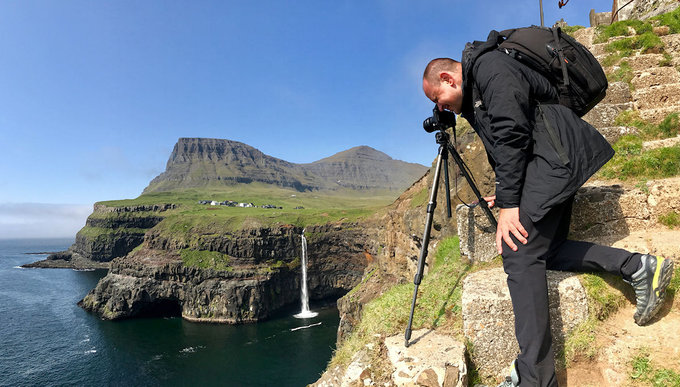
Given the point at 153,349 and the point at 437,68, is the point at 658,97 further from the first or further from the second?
the point at 153,349

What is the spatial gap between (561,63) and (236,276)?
265ft

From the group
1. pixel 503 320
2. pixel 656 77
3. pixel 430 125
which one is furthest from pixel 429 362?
pixel 656 77

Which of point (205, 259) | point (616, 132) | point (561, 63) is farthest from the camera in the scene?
point (205, 259)

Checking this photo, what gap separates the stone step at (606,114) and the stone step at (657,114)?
2.29ft

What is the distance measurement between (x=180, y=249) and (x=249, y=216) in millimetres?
21714

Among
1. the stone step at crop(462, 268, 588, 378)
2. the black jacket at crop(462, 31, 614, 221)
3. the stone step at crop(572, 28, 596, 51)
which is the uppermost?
the stone step at crop(572, 28, 596, 51)

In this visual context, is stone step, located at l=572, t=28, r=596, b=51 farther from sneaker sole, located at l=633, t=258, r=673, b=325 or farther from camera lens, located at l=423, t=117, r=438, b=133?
sneaker sole, located at l=633, t=258, r=673, b=325

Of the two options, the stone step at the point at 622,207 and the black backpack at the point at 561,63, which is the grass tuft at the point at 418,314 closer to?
the stone step at the point at 622,207

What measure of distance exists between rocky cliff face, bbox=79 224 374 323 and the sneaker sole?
7502cm

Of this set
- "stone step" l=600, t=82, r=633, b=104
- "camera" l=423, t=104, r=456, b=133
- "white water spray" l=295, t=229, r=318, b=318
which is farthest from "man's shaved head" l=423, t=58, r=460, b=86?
"white water spray" l=295, t=229, r=318, b=318

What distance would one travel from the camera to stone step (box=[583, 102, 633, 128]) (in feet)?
28.3

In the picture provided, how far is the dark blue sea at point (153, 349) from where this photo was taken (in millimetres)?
41250

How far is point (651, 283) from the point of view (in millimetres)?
2971

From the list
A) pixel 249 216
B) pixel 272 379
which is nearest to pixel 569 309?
pixel 272 379
